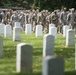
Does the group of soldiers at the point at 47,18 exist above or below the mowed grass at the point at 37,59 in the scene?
above

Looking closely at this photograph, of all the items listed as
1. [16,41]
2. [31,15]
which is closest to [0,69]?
[16,41]

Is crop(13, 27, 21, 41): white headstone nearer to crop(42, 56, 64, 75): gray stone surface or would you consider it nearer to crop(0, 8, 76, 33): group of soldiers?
crop(0, 8, 76, 33): group of soldiers

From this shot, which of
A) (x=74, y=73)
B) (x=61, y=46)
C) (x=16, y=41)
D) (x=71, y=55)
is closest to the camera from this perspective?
(x=74, y=73)

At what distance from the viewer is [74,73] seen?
1312 cm

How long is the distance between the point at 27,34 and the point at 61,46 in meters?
9.58

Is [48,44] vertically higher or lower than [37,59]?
higher

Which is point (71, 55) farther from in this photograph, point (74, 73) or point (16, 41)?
point (16, 41)

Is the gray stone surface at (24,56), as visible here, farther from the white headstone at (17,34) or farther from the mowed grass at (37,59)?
the white headstone at (17,34)

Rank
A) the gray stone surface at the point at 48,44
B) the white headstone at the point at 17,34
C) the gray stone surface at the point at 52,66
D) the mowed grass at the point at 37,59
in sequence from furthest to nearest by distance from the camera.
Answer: the white headstone at the point at 17,34
the gray stone surface at the point at 48,44
the mowed grass at the point at 37,59
the gray stone surface at the point at 52,66

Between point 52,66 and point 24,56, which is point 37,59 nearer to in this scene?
point 24,56

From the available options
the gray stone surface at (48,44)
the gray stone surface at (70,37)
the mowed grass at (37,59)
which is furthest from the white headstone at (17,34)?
the gray stone surface at (48,44)

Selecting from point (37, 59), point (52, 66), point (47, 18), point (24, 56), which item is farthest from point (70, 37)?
point (47, 18)

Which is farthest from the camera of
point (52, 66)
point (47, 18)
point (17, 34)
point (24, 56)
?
point (47, 18)

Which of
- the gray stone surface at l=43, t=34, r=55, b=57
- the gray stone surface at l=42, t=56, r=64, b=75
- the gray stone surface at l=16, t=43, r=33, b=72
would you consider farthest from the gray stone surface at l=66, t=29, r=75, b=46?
the gray stone surface at l=42, t=56, r=64, b=75
